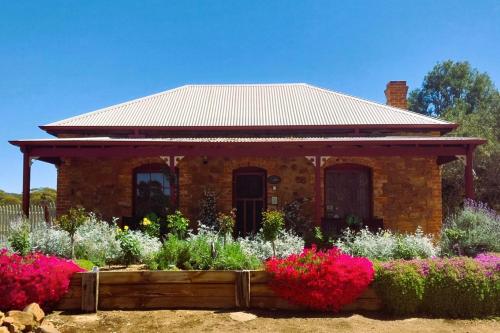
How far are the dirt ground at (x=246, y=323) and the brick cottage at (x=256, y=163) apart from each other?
4596 millimetres

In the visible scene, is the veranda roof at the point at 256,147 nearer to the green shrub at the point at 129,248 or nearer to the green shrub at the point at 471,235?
the green shrub at the point at 471,235

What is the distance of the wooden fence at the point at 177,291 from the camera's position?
6.68 metres

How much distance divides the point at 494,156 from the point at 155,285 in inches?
750

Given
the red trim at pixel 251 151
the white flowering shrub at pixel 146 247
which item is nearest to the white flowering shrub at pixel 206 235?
the white flowering shrub at pixel 146 247

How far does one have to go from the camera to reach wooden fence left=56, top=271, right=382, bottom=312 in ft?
21.9

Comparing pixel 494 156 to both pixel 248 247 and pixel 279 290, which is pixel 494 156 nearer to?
pixel 248 247

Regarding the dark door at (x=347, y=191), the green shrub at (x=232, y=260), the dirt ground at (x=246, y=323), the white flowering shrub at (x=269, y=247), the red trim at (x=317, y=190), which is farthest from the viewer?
the dark door at (x=347, y=191)

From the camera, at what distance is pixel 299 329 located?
582 centimetres

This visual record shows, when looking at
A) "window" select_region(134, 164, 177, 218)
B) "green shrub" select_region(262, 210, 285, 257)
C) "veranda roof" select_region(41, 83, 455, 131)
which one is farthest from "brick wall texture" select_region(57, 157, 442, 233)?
"green shrub" select_region(262, 210, 285, 257)

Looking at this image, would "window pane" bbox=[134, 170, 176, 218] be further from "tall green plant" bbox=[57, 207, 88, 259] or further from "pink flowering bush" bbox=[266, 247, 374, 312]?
"pink flowering bush" bbox=[266, 247, 374, 312]

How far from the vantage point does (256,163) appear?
1255cm

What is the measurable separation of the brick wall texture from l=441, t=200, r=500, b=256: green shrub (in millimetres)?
3477

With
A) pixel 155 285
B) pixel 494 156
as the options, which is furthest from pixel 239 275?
pixel 494 156

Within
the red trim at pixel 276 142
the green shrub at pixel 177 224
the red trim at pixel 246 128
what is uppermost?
the red trim at pixel 246 128
